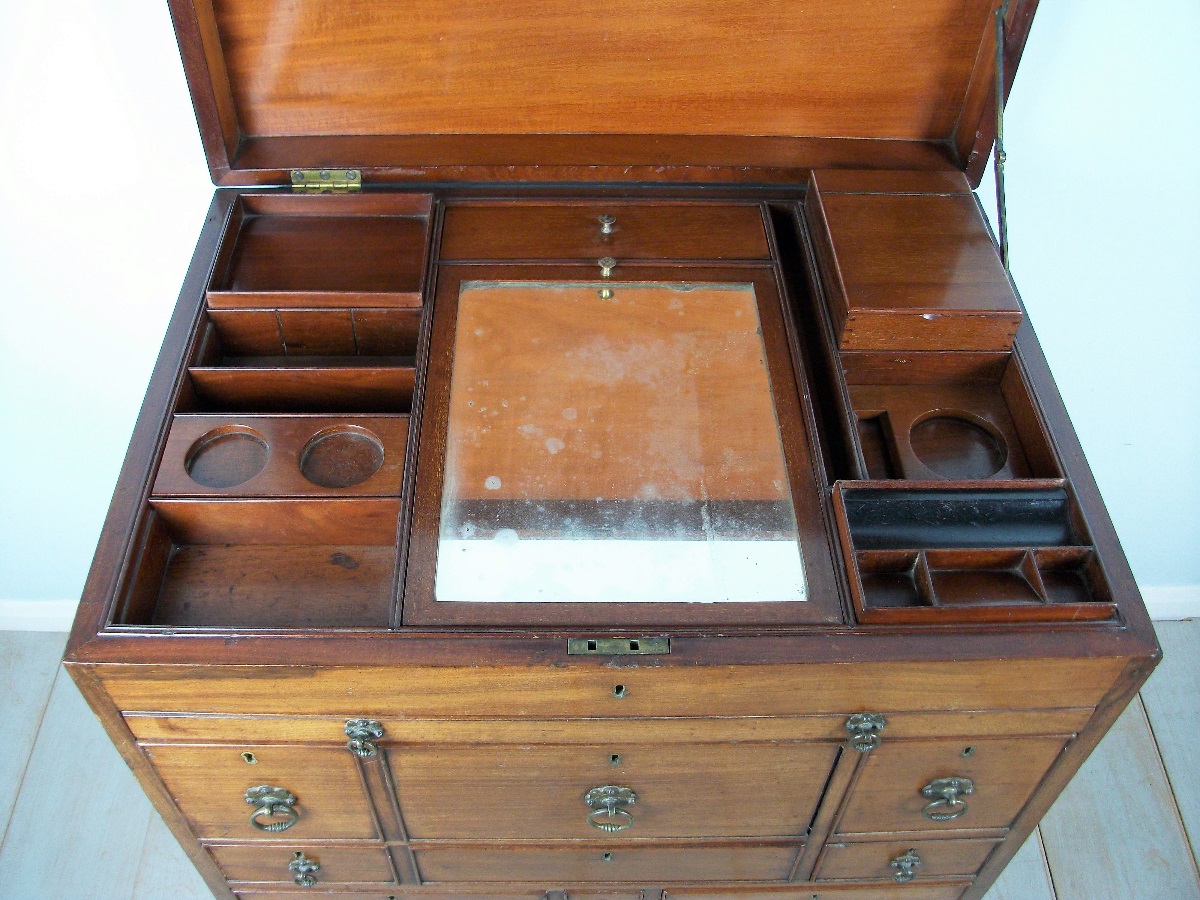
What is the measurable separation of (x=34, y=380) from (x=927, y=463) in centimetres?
201

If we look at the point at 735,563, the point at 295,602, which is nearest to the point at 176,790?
the point at 295,602

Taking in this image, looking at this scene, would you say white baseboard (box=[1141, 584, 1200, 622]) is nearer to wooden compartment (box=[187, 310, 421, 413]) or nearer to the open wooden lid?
the open wooden lid

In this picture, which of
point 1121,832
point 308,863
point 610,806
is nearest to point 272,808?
point 308,863

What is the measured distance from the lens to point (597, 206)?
1.89m

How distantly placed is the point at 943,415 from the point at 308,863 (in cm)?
134

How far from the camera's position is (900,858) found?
181cm

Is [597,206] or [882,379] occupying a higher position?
[597,206]

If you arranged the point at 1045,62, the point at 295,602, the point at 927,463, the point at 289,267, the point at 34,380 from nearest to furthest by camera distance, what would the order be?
the point at 295,602 → the point at 927,463 → the point at 289,267 → the point at 1045,62 → the point at 34,380

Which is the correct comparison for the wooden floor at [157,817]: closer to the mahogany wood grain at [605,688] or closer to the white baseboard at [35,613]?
the white baseboard at [35,613]

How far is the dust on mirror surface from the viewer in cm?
142

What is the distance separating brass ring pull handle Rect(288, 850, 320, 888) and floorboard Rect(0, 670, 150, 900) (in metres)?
0.67

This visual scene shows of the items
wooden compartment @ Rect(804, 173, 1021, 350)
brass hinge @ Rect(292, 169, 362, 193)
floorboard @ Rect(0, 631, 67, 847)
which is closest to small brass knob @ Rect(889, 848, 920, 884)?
wooden compartment @ Rect(804, 173, 1021, 350)

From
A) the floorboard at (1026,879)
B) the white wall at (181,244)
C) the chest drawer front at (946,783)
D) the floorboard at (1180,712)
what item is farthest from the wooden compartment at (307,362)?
the floorboard at (1180,712)

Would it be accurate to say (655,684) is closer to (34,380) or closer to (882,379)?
(882,379)
